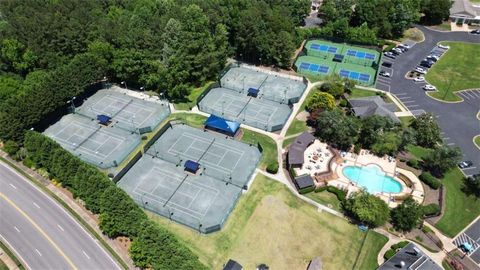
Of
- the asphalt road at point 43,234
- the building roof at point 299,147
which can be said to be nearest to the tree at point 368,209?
the building roof at point 299,147

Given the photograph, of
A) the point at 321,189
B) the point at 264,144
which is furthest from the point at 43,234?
the point at 321,189

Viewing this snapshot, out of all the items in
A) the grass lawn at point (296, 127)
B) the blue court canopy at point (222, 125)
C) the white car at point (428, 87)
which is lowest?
the white car at point (428, 87)

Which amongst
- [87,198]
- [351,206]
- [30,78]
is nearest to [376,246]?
[351,206]

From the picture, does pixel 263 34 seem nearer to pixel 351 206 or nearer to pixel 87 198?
pixel 351 206

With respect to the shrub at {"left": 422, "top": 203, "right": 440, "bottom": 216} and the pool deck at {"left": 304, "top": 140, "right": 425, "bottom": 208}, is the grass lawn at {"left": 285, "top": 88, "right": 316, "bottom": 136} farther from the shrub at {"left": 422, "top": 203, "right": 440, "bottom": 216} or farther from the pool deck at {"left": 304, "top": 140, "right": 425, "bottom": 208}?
the shrub at {"left": 422, "top": 203, "right": 440, "bottom": 216}

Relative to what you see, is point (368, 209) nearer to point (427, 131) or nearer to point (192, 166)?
point (427, 131)

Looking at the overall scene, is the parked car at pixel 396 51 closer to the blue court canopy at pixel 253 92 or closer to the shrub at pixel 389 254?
the blue court canopy at pixel 253 92

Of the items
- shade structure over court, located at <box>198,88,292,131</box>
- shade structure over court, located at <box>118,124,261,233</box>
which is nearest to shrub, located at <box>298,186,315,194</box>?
shade structure over court, located at <box>118,124,261,233</box>
